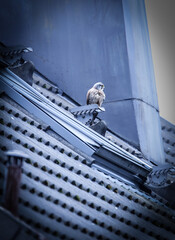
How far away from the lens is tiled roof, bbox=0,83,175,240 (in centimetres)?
662

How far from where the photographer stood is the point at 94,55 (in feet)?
39.5

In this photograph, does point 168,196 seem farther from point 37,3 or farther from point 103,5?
point 37,3

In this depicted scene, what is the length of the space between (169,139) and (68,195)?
6391 mm

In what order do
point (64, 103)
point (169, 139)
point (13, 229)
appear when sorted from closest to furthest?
point (13, 229) → point (64, 103) → point (169, 139)

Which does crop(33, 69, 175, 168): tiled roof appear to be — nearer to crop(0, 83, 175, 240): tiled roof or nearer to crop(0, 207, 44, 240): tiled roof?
crop(0, 83, 175, 240): tiled roof

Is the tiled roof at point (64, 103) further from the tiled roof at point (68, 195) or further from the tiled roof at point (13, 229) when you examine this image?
the tiled roof at point (13, 229)

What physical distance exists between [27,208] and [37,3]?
7.35 m

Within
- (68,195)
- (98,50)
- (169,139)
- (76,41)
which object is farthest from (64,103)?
(68,195)

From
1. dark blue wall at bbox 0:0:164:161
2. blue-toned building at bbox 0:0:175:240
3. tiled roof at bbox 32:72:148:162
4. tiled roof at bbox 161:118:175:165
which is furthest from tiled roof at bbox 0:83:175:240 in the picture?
tiled roof at bbox 161:118:175:165

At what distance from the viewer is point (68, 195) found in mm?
7441

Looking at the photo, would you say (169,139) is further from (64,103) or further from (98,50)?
(64,103)

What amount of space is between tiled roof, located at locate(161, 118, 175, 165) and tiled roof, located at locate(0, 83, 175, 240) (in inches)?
117

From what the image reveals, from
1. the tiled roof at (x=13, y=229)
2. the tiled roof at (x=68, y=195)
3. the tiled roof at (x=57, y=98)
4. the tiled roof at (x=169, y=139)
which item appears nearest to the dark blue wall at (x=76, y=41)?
the tiled roof at (x=57, y=98)

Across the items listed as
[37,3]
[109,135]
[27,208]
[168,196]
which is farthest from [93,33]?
[27,208]
